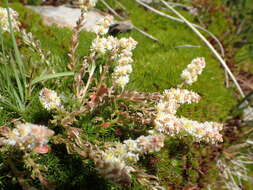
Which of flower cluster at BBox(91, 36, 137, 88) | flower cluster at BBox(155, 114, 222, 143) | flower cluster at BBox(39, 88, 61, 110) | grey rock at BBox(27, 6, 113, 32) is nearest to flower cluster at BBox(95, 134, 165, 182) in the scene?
flower cluster at BBox(155, 114, 222, 143)

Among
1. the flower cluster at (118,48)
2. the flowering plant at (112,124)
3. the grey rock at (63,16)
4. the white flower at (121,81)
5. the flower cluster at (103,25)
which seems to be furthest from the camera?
the grey rock at (63,16)

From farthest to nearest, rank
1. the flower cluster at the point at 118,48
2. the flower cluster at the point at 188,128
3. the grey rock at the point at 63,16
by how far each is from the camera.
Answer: the grey rock at the point at 63,16, the flower cluster at the point at 118,48, the flower cluster at the point at 188,128

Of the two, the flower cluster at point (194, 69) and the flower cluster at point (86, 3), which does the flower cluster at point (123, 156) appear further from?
the flower cluster at point (86, 3)

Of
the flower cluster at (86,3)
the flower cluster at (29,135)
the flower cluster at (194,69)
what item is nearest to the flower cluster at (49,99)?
the flower cluster at (29,135)

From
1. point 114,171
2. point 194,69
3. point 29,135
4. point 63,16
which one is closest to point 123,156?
point 114,171

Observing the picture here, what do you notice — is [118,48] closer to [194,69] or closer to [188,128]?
[194,69]

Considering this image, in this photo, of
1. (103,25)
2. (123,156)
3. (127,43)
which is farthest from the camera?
(103,25)

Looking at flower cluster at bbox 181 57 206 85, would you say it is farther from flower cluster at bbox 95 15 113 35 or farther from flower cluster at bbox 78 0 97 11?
flower cluster at bbox 78 0 97 11

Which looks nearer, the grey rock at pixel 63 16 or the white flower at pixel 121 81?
the white flower at pixel 121 81
